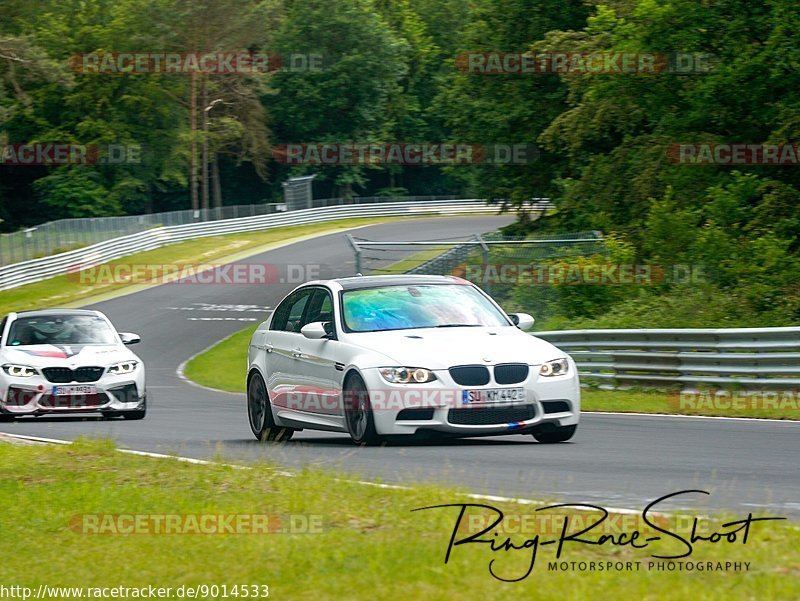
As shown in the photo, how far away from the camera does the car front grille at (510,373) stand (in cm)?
1137

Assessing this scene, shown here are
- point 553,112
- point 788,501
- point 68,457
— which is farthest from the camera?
point 553,112

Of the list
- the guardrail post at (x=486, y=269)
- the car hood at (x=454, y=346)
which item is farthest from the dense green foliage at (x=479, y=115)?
the car hood at (x=454, y=346)

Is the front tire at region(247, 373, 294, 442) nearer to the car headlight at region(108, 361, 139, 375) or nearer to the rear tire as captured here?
the rear tire

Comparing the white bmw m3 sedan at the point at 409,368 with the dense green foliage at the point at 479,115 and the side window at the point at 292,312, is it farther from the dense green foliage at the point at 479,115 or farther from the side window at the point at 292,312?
the dense green foliage at the point at 479,115

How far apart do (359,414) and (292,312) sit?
2.24 meters

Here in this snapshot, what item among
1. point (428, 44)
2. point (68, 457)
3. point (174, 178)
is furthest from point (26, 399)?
point (428, 44)

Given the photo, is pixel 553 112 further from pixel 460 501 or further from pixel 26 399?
pixel 460 501

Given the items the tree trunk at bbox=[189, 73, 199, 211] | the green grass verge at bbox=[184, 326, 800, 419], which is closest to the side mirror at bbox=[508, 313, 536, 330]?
the green grass verge at bbox=[184, 326, 800, 419]

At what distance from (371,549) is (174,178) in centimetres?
7971

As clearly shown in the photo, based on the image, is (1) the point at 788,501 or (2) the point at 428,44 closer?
(1) the point at 788,501

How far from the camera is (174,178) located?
8444 centimetres

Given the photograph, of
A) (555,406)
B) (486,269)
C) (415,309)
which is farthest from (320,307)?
(486,269)

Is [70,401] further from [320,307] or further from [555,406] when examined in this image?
[555,406]

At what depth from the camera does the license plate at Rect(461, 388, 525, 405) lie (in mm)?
11297
